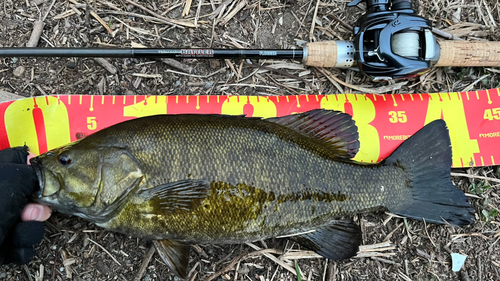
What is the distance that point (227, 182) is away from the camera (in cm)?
223

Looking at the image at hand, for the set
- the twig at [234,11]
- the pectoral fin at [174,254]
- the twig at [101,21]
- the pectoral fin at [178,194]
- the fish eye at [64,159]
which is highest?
the twig at [234,11]

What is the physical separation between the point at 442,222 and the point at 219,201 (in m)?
1.94

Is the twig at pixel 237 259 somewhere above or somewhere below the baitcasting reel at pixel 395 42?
below

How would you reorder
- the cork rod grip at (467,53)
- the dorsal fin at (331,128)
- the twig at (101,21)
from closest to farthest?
the dorsal fin at (331,128) → the cork rod grip at (467,53) → the twig at (101,21)

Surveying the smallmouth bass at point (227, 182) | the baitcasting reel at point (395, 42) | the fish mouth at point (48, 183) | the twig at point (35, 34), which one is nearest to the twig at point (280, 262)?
the smallmouth bass at point (227, 182)

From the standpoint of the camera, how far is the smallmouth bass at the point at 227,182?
2182mm

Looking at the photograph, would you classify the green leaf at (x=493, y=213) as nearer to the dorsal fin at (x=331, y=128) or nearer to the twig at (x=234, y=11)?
the dorsal fin at (x=331, y=128)

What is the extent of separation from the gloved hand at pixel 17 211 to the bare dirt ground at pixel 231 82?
33 cm

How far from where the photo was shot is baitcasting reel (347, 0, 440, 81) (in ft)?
8.68

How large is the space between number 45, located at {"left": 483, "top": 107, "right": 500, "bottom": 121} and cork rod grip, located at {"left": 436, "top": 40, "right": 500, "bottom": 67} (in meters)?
0.44

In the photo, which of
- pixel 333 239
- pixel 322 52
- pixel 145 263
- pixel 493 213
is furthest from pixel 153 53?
pixel 493 213

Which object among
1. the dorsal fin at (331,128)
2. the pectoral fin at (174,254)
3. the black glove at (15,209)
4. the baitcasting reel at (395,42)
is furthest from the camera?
the baitcasting reel at (395,42)

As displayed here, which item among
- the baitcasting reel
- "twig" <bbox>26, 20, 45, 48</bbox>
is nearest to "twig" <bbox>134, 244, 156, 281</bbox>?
"twig" <bbox>26, 20, 45, 48</bbox>

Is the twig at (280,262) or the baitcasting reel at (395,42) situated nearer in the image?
the baitcasting reel at (395,42)
